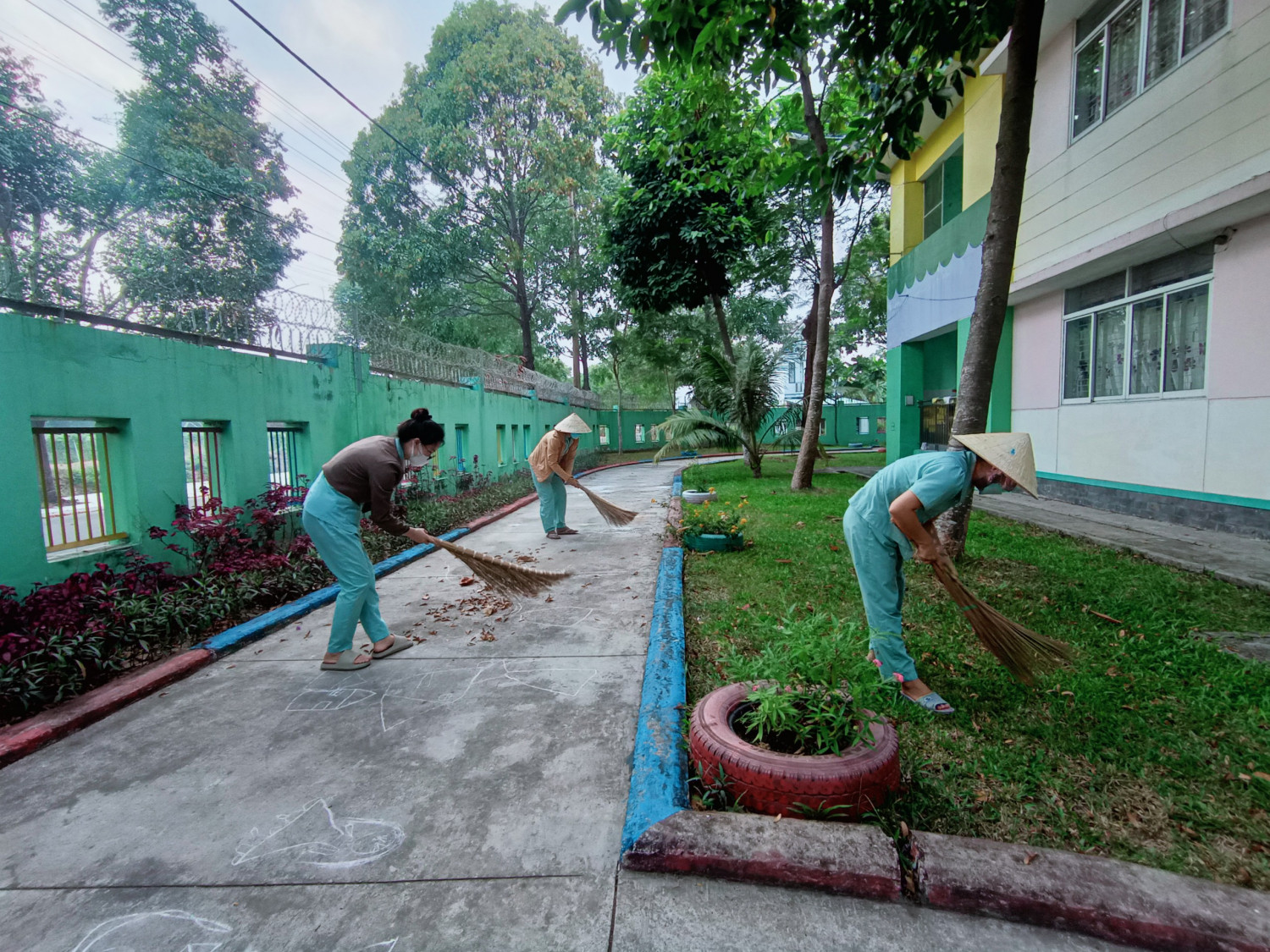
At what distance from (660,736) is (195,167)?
67.7 ft

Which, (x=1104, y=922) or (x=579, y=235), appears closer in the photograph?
(x=1104, y=922)

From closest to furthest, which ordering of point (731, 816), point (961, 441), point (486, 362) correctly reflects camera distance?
point (731, 816) → point (961, 441) → point (486, 362)

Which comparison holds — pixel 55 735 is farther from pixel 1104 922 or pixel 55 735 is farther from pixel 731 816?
pixel 1104 922

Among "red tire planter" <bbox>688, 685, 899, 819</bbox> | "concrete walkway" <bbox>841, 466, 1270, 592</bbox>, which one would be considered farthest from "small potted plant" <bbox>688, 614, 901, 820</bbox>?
"concrete walkway" <bbox>841, 466, 1270, 592</bbox>

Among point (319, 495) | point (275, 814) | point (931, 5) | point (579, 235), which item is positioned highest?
point (579, 235)

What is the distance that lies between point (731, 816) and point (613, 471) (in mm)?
16738

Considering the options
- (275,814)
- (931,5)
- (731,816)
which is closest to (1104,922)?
(731,816)

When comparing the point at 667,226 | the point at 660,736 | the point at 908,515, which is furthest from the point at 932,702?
the point at 667,226

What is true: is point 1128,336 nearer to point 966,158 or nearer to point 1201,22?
point 1201,22

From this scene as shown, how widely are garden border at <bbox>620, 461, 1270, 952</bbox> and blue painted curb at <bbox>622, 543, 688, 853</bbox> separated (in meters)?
0.01

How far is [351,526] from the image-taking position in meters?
3.64

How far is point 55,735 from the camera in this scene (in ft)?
9.33

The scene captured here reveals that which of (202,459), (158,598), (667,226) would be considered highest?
(667,226)

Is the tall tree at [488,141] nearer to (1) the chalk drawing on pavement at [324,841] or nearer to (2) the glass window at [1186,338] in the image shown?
(2) the glass window at [1186,338]
